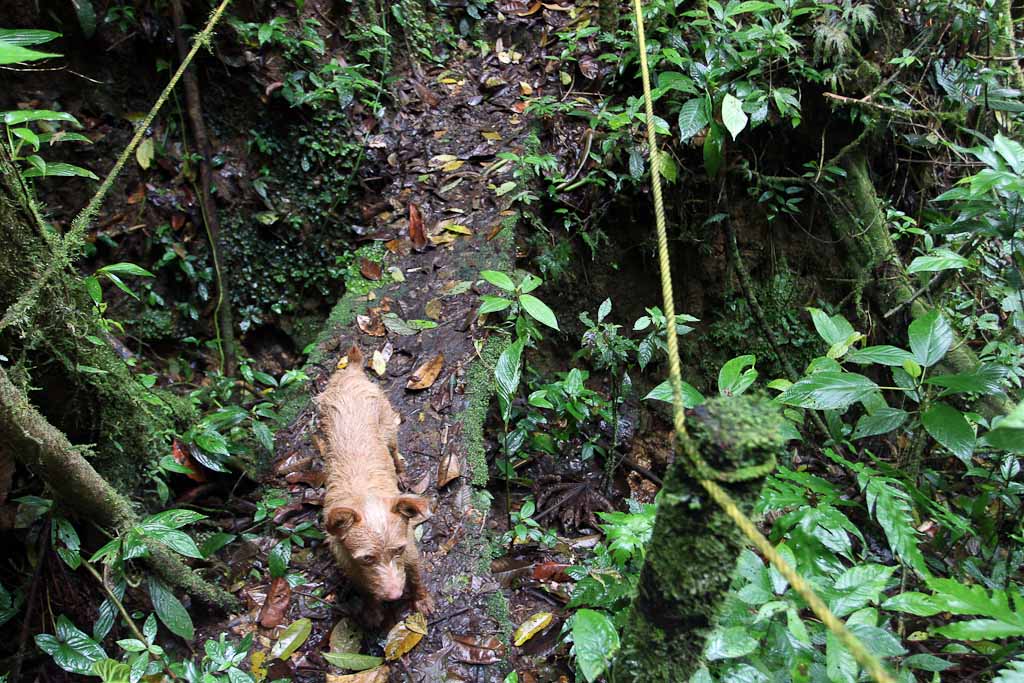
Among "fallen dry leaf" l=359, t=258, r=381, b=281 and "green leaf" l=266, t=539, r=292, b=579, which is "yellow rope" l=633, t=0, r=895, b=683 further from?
"fallen dry leaf" l=359, t=258, r=381, b=281

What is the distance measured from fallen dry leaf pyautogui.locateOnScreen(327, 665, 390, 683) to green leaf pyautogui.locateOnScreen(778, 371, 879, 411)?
2577 mm

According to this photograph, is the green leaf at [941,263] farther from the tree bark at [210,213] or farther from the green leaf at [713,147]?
the tree bark at [210,213]

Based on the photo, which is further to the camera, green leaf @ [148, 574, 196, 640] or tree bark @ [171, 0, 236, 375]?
tree bark @ [171, 0, 236, 375]

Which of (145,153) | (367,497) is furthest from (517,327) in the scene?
(145,153)

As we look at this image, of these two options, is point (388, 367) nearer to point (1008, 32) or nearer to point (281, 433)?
point (281, 433)

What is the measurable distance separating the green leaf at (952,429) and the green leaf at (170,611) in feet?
12.7

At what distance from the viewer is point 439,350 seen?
4.72m

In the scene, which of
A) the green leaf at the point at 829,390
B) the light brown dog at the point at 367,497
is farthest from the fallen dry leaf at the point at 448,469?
the green leaf at the point at 829,390

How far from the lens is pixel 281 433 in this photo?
4836 millimetres

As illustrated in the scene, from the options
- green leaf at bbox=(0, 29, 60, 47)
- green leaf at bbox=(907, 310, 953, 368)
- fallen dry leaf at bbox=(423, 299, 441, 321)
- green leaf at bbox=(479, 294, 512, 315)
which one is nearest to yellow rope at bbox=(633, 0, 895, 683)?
green leaf at bbox=(907, 310, 953, 368)

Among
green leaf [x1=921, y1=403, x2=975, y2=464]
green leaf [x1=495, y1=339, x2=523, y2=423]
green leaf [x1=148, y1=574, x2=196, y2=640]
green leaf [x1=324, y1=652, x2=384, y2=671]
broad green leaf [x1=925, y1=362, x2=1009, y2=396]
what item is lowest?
green leaf [x1=324, y1=652, x2=384, y2=671]

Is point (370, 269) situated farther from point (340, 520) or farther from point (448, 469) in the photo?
point (340, 520)

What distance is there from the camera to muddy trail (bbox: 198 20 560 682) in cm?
337

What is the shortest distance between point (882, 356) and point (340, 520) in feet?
9.76
